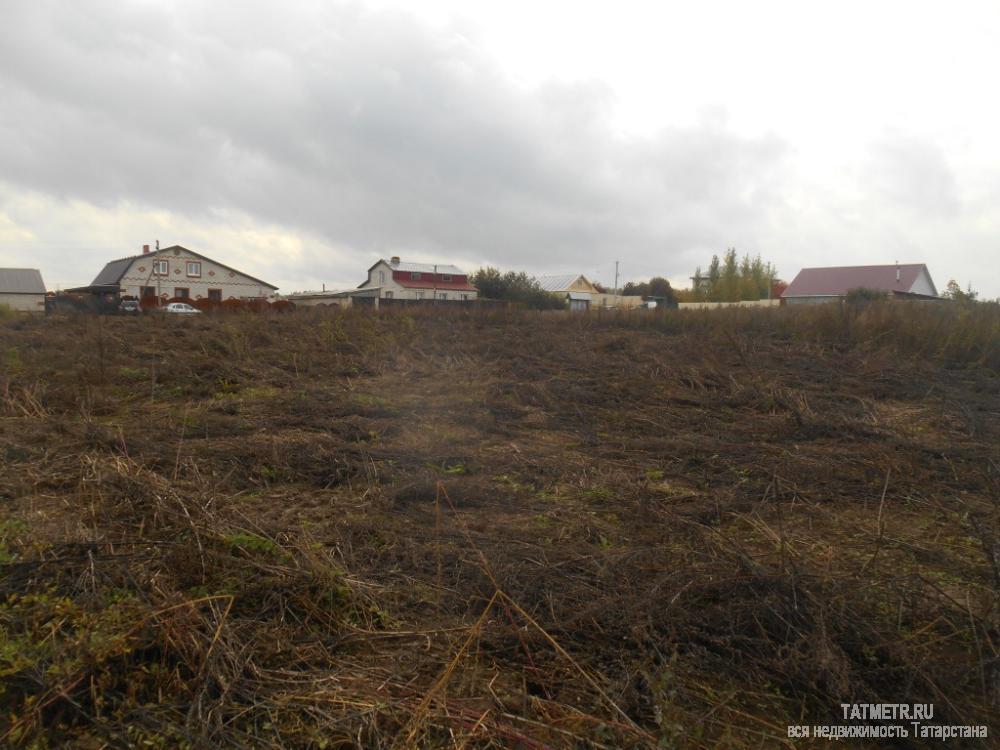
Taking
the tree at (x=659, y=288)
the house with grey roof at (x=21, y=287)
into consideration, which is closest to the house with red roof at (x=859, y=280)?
the tree at (x=659, y=288)

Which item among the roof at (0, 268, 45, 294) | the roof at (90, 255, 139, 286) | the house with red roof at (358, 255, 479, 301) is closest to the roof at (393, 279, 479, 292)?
the house with red roof at (358, 255, 479, 301)

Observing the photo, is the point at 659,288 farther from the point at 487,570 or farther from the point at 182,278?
the point at 487,570

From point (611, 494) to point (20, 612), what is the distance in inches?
134

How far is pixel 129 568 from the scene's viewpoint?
281 centimetres

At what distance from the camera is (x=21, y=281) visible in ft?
141

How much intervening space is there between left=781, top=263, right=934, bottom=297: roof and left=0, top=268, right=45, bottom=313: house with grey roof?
49.1 meters

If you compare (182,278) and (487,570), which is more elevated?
(182,278)

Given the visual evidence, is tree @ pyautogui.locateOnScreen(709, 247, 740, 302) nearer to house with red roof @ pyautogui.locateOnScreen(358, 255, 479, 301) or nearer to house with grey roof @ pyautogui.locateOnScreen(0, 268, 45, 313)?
house with red roof @ pyautogui.locateOnScreen(358, 255, 479, 301)

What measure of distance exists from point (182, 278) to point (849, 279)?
4368cm

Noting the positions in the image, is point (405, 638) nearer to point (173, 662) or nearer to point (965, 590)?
point (173, 662)

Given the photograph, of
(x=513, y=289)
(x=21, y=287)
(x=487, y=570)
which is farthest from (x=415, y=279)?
(x=487, y=570)

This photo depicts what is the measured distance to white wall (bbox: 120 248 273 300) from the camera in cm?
4072

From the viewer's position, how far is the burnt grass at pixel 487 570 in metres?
2.16

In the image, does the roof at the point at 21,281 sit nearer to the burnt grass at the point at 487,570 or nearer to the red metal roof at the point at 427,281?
the red metal roof at the point at 427,281
